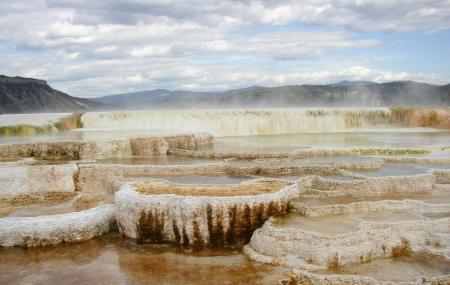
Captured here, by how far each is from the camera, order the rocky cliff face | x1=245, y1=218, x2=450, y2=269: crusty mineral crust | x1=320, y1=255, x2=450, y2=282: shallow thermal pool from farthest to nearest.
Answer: the rocky cliff face < x1=245, y1=218, x2=450, y2=269: crusty mineral crust < x1=320, y1=255, x2=450, y2=282: shallow thermal pool

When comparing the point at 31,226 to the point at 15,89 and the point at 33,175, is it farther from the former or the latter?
the point at 15,89

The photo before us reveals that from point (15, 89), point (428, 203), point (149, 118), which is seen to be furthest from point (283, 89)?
point (428, 203)

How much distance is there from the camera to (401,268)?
11.0m

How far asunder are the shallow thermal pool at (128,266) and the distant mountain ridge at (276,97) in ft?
195

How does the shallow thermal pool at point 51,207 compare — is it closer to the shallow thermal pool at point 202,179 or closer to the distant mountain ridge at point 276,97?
the shallow thermal pool at point 202,179

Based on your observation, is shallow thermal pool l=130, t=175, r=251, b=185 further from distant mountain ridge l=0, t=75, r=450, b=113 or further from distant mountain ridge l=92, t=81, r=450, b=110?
distant mountain ridge l=92, t=81, r=450, b=110

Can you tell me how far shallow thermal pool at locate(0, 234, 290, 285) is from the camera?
11.0 metres

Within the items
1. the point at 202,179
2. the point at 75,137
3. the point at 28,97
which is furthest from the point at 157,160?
the point at 28,97

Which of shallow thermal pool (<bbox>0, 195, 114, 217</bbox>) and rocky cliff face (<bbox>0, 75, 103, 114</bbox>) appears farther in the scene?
rocky cliff face (<bbox>0, 75, 103, 114</bbox>)

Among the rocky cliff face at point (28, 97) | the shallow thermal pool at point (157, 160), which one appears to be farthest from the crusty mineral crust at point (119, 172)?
the rocky cliff face at point (28, 97)

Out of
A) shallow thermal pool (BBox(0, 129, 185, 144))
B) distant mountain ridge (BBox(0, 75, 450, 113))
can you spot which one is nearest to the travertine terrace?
shallow thermal pool (BBox(0, 129, 185, 144))

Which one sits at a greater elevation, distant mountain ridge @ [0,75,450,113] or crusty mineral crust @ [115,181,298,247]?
distant mountain ridge @ [0,75,450,113]

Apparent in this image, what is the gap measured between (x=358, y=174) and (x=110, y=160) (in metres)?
10.6

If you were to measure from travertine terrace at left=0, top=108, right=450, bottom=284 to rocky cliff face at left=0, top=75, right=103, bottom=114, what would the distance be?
50.5 m
